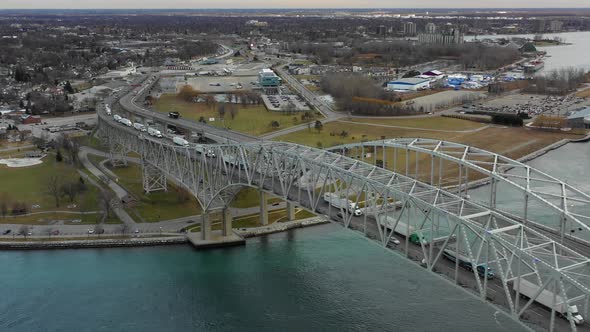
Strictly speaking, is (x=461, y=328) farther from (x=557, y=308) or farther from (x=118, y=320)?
(x=118, y=320)

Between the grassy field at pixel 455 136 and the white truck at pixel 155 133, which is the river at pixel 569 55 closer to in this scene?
the grassy field at pixel 455 136

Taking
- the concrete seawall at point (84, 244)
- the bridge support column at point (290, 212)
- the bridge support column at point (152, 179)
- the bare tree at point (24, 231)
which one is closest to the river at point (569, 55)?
the bridge support column at point (290, 212)

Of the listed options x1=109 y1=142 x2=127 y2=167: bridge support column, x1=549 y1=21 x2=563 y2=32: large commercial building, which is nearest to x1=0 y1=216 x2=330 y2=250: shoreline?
x1=109 y1=142 x2=127 y2=167: bridge support column

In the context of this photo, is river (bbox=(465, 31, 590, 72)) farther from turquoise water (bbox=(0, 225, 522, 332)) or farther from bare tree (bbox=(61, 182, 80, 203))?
bare tree (bbox=(61, 182, 80, 203))

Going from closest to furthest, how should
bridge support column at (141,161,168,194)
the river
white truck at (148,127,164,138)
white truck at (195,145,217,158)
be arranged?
white truck at (195,145,217,158)
bridge support column at (141,161,168,194)
white truck at (148,127,164,138)
the river

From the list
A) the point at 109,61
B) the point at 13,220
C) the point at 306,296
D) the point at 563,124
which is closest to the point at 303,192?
the point at 306,296
